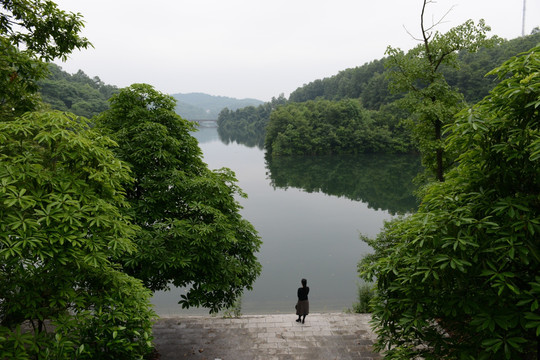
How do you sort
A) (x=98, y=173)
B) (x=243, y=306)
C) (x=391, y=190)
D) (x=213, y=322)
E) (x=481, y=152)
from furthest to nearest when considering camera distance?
(x=391, y=190) → (x=243, y=306) → (x=213, y=322) → (x=98, y=173) → (x=481, y=152)

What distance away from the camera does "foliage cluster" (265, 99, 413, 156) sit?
57625mm

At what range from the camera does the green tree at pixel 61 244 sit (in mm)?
3273

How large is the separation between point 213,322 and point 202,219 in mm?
3343

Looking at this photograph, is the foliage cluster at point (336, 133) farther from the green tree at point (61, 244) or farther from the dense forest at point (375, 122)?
the green tree at point (61, 244)

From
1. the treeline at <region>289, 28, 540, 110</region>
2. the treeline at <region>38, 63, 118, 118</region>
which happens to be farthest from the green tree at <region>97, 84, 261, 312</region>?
the treeline at <region>38, 63, 118, 118</region>

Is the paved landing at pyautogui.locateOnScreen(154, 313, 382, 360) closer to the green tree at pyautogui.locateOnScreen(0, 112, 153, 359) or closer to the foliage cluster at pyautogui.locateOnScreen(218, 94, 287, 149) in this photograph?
the green tree at pyautogui.locateOnScreen(0, 112, 153, 359)

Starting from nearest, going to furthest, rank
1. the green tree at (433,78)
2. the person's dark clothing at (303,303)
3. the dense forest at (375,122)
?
the person's dark clothing at (303,303)
the green tree at (433,78)
the dense forest at (375,122)

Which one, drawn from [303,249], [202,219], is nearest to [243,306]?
[303,249]

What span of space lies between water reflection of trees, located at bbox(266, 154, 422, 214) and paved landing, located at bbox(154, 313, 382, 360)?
1892 cm

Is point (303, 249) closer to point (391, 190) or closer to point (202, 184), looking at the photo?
point (202, 184)

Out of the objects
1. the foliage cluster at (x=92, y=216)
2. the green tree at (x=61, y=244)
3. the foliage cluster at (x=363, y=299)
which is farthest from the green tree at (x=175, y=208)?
the foliage cluster at (x=363, y=299)

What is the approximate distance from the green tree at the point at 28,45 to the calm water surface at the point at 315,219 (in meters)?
9.22

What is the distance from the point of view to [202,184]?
7184 mm

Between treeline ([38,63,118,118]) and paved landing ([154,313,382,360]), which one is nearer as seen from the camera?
paved landing ([154,313,382,360])
